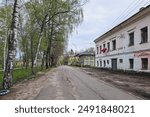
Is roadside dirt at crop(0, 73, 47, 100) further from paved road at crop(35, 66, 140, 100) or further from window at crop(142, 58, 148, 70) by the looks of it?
window at crop(142, 58, 148, 70)

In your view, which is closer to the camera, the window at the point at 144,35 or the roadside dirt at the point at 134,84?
the roadside dirt at the point at 134,84

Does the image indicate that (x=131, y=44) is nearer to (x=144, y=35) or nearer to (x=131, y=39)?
(x=131, y=39)

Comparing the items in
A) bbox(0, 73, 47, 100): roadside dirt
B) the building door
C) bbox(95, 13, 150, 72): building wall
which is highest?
bbox(95, 13, 150, 72): building wall

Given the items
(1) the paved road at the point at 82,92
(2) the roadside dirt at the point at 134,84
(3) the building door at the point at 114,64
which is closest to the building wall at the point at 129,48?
(3) the building door at the point at 114,64

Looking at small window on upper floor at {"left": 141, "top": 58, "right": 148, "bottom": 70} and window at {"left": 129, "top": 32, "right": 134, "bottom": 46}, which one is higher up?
window at {"left": 129, "top": 32, "right": 134, "bottom": 46}

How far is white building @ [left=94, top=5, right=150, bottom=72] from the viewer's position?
27.4m

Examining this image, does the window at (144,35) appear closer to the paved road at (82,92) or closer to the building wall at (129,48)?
the building wall at (129,48)

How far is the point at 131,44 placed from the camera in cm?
3262

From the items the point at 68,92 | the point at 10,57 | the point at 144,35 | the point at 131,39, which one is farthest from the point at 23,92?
the point at 131,39

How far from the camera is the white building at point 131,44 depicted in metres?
27.4

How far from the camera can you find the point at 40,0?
28.9 m

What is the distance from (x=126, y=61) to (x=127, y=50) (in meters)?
1.49

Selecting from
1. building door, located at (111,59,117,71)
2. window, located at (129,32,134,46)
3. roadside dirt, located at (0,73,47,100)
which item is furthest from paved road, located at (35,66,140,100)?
building door, located at (111,59,117,71)

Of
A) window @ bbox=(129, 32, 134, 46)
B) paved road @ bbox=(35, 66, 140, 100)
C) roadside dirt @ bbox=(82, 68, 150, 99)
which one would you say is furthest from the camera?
window @ bbox=(129, 32, 134, 46)
